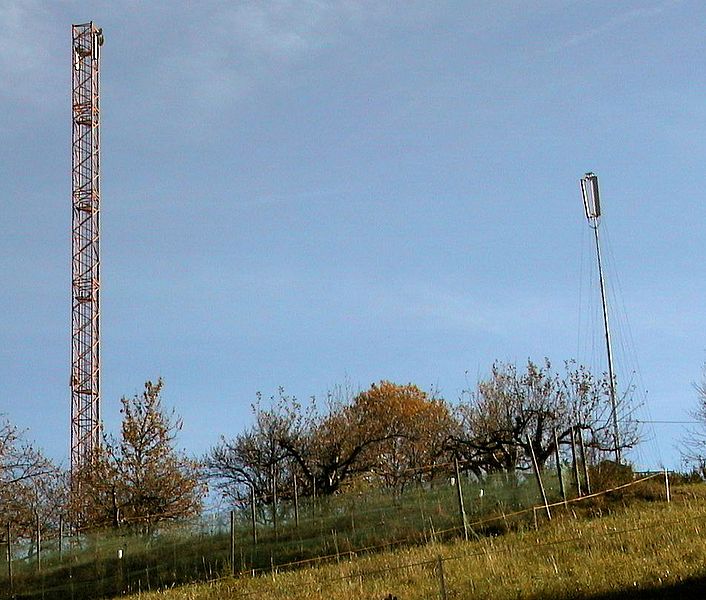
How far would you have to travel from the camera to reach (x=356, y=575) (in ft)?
86.4

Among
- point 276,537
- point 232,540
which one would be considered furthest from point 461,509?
point 232,540

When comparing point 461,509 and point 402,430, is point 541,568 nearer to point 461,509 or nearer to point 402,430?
point 461,509

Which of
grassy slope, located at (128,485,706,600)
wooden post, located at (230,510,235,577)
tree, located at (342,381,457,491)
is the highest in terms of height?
tree, located at (342,381,457,491)

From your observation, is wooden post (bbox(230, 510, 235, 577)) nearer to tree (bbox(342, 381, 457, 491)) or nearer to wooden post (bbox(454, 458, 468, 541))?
wooden post (bbox(454, 458, 468, 541))

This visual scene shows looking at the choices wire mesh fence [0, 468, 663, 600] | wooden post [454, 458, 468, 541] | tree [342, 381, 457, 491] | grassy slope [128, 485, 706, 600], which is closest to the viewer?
grassy slope [128, 485, 706, 600]

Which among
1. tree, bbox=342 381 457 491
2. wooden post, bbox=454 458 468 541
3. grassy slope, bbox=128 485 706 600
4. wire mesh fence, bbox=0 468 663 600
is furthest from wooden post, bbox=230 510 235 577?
tree, bbox=342 381 457 491

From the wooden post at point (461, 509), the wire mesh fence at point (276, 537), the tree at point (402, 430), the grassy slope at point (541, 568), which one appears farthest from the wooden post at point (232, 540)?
the tree at point (402, 430)

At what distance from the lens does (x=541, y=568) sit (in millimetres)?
24297

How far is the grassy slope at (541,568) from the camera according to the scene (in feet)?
72.8

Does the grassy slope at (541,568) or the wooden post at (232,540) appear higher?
the wooden post at (232,540)

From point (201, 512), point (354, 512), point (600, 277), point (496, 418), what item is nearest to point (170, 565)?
point (354, 512)

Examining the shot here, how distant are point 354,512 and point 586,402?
1881cm

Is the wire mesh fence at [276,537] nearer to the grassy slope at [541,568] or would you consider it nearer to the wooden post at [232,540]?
the wooden post at [232,540]

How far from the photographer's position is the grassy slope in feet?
72.8
